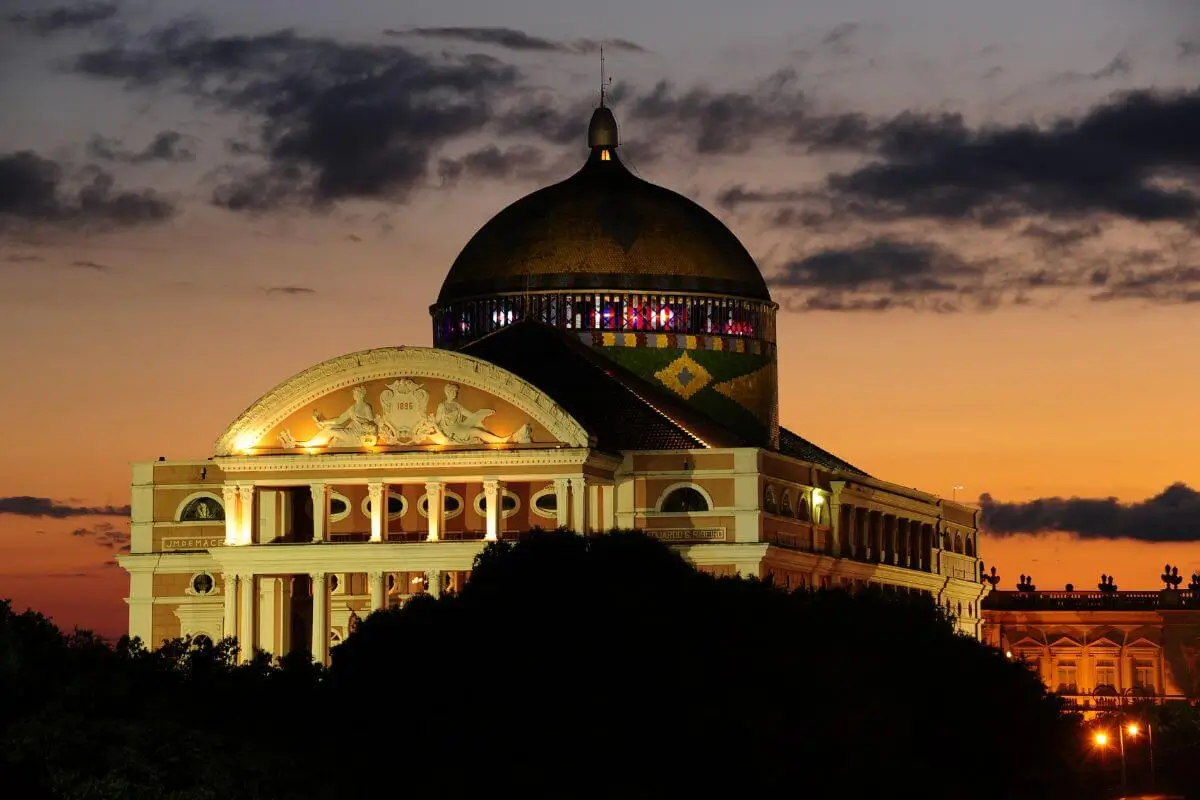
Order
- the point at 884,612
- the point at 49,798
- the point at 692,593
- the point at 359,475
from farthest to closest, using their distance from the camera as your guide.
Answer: the point at 359,475 < the point at 884,612 < the point at 692,593 < the point at 49,798

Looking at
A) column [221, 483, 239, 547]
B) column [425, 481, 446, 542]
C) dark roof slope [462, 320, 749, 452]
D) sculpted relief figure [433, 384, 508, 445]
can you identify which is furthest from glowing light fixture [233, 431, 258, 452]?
dark roof slope [462, 320, 749, 452]

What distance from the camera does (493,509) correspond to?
121m

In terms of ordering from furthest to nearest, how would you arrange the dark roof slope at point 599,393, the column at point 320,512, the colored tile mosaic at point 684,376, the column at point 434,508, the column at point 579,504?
the colored tile mosaic at point 684,376, the dark roof slope at point 599,393, the column at point 320,512, the column at point 434,508, the column at point 579,504

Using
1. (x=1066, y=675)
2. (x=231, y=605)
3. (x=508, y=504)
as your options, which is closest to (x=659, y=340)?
(x=508, y=504)

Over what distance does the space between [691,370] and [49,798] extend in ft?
205

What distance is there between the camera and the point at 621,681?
91.1 m

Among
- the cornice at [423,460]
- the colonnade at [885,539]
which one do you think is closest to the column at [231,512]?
the cornice at [423,460]

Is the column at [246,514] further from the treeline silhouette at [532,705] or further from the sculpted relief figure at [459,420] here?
the treeline silhouette at [532,705]

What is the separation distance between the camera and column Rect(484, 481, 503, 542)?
12112cm

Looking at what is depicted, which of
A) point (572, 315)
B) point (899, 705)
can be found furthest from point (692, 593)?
point (572, 315)

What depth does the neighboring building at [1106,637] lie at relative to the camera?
7456 inches

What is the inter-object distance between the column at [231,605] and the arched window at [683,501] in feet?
46.0

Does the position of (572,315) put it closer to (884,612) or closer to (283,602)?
(283,602)

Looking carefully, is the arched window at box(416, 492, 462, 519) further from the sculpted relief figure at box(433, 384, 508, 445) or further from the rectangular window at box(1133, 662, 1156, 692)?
the rectangular window at box(1133, 662, 1156, 692)
